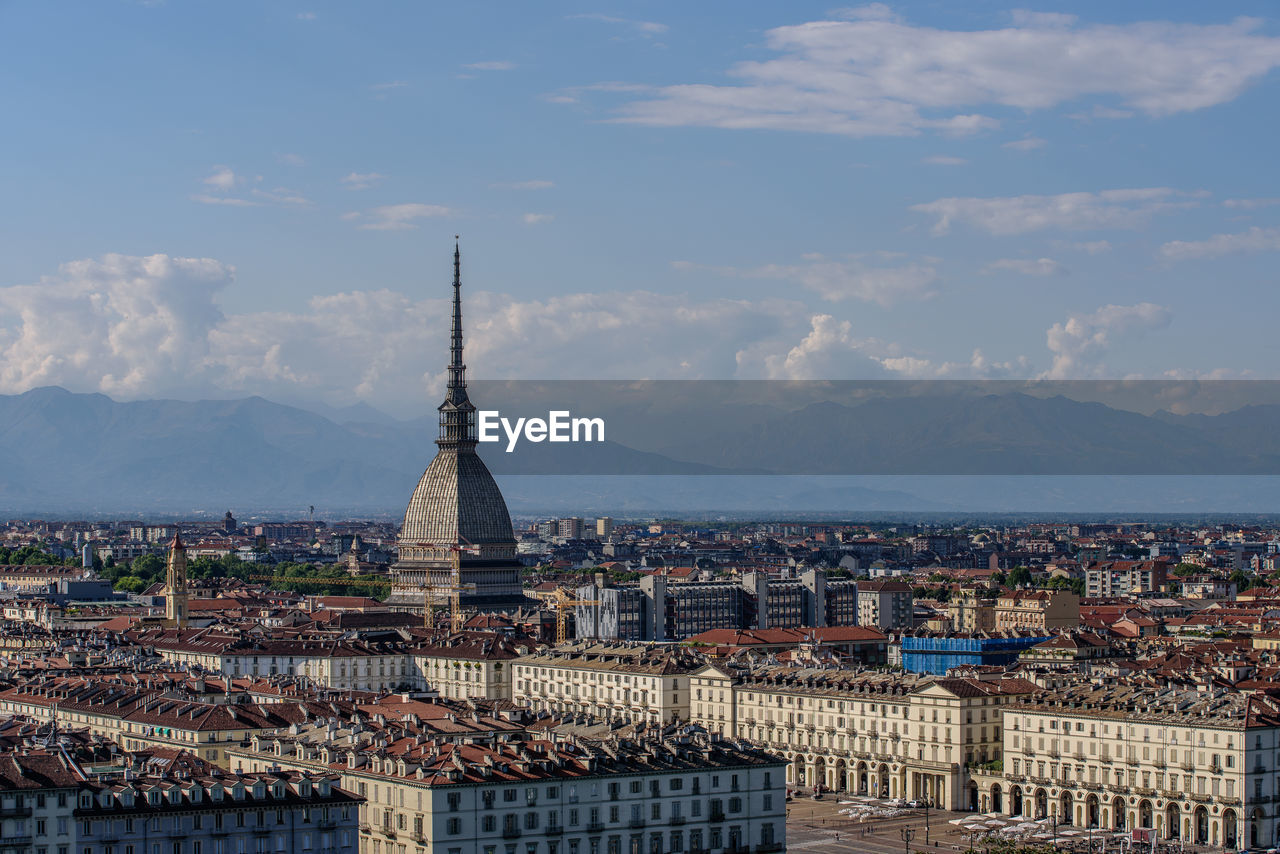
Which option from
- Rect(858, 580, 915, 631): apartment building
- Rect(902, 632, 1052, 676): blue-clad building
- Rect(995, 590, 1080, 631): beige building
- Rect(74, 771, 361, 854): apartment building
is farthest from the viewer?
Rect(858, 580, 915, 631): apartment building

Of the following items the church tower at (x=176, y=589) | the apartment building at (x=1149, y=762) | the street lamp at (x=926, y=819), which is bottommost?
the street lamp at (x=926, y=819)

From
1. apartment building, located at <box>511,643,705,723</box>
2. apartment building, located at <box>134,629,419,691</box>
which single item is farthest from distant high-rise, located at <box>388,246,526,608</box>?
apartment building, located at <box>511,643,705,723</box>

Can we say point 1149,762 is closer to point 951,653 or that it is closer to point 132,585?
point 951,653

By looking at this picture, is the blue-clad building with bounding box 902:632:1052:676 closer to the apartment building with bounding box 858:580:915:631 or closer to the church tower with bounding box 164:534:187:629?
the apartment building with bounding box 858:580:915:631

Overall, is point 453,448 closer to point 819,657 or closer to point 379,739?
point 819,657

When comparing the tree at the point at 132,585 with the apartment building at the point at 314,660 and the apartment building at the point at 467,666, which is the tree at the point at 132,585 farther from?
the apartment building at the point at 467,666

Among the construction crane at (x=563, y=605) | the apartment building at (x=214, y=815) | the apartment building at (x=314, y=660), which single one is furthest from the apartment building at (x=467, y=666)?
Answer: the apartment building at (x=214, y=815)

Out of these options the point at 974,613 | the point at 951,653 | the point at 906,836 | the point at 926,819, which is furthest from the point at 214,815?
the point at 974,613
